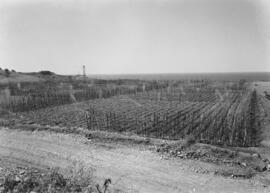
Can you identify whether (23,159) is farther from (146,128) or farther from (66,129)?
(146,128)

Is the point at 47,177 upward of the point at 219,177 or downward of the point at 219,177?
upward

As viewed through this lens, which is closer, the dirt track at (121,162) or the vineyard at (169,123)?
the dirt track at (121,162)

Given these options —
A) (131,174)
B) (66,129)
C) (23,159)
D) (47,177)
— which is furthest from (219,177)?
(66,129)

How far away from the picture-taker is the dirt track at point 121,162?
23.2ft

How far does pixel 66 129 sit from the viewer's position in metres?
13.2

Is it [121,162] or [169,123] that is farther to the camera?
[169,123]

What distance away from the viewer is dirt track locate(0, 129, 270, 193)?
708 cm

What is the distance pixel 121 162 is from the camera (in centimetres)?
882

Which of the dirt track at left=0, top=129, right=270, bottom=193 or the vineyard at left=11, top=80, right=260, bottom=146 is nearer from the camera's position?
the dirt track at left=0, top=129, right=270, bottom=193

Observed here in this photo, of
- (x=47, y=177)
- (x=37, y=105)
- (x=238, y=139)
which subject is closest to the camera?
(x=47, y=177)

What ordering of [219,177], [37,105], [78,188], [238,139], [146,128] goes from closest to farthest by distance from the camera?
[78,188] → [219,177] → [238,139] → [146,128] → [37,105]

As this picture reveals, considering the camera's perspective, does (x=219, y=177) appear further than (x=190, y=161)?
No

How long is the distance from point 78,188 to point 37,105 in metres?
18.1

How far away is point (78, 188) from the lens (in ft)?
20.3
